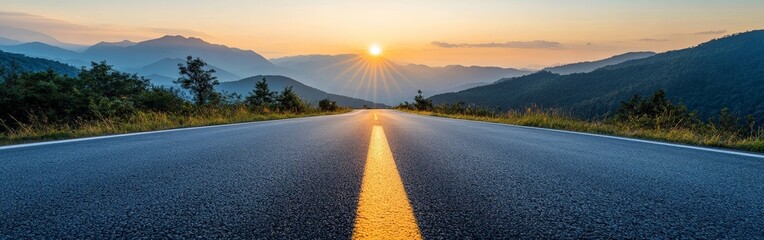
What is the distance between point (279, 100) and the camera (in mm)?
26016

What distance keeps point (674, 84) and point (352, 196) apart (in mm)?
137665

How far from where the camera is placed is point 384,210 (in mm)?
1599

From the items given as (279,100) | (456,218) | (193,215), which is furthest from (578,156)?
(279,100)

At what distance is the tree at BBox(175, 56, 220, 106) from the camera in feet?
130

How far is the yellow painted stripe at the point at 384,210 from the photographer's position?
1.31 metres

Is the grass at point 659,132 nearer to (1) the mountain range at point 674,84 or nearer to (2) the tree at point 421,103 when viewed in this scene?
(2) the tree at point 421,103

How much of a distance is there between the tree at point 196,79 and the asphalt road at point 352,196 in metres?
40.5

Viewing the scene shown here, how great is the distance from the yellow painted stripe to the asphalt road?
4cm

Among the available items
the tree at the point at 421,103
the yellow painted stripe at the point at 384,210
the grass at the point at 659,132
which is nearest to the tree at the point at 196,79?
the tree at the point at 421,103

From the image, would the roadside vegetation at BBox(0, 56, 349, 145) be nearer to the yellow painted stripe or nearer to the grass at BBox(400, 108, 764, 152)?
the yellow painted stripe

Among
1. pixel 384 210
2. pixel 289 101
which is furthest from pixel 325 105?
pixel 384 210

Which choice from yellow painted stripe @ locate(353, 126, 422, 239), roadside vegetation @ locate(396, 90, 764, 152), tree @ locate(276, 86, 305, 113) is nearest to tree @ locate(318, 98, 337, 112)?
tree @ locate(276, 86, 305, 113)

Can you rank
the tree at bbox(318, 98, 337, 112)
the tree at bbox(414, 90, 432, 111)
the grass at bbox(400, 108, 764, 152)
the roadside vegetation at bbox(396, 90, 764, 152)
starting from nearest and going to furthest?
1. the grass at bbox(400, 108, 764, 152)
2. the roadside vegetation at bbox(396, 90, 764, 152)
3. the tree at bbox(318, 98, 337, 112)
4. the tree at bbox(414, 90, 432, 111)

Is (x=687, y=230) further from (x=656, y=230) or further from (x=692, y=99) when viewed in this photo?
(x=692, y=99)
